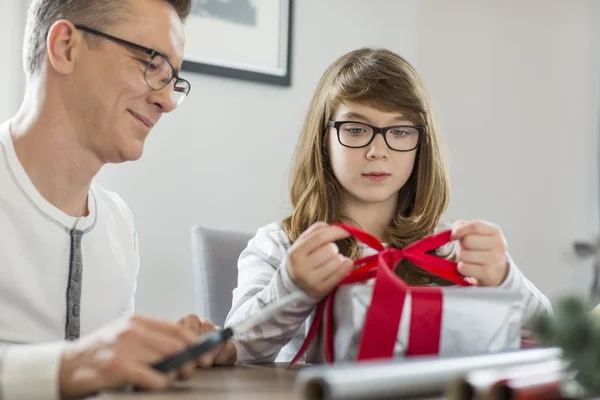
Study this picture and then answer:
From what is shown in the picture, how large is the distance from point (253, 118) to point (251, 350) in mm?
1304

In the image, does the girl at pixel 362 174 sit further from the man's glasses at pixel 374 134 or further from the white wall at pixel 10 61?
the white wall at pixel 10 61

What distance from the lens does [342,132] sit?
1416 millimetres

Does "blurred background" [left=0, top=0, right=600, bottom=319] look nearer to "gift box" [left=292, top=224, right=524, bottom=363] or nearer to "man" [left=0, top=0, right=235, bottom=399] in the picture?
"man" [left=0, top=0, right=235, bottom=399]

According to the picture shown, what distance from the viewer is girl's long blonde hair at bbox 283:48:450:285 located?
142 centimetres

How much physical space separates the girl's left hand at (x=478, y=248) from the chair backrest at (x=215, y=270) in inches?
36.7

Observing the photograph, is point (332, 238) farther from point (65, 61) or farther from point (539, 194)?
point (539, 194)

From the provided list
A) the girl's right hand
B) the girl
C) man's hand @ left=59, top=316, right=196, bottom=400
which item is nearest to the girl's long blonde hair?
the girl

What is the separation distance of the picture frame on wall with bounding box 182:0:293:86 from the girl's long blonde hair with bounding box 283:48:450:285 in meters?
0.79

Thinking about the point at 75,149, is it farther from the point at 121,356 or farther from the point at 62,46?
the point at 121,356

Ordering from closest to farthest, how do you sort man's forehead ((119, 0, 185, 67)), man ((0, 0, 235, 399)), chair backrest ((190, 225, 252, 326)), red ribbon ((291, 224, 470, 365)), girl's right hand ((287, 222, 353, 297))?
red ribbon ((291, 224, 470, 365))
girl's right hand ((287, 222, 353, 297))
man ((0, 0, 235, 399))
man's forehead ((119, 0, 185, 67))
chair backrest ((190, 225, 252, 326))

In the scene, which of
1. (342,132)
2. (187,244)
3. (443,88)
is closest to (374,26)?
(443,88)

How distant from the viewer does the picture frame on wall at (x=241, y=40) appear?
225cm

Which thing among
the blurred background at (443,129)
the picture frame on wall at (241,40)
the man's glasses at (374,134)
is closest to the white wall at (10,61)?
the blurred background at (443,129)

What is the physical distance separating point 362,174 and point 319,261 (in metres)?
0.47
